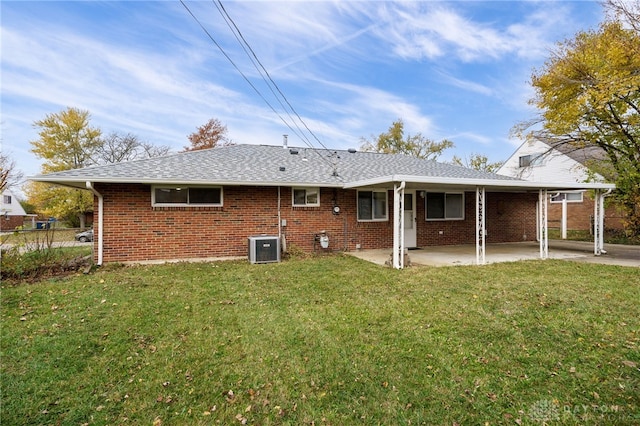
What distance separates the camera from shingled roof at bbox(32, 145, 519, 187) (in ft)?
26.9

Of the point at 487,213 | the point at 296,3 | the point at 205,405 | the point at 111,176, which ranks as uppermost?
the point at 296,3

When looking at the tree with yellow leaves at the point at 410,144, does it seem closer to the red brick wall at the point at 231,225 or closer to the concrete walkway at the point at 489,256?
the red brick wall at the point at 231,225

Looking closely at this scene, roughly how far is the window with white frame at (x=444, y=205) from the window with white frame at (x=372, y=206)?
1.70 meters

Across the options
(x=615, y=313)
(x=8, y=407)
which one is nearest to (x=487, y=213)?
(x=615, y=313)

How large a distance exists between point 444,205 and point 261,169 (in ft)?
22.3

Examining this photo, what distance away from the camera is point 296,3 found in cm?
724

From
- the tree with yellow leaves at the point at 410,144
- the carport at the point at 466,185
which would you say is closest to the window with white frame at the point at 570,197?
the carport at the point at 466,185

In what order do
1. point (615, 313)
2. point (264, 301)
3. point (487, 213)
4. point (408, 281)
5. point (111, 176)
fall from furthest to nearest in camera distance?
point (487, 213)
point (111, 176)
point (408, 281)
point (264, 301)
point (615, 313)

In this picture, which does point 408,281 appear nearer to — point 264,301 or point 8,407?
point 264,301

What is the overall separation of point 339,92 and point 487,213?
27.1 ft

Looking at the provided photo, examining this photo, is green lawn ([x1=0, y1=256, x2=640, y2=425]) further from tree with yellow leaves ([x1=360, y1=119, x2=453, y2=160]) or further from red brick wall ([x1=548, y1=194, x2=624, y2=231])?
tree with yellow leaves ([x1=360, y1=119, x2=453, y2=160])

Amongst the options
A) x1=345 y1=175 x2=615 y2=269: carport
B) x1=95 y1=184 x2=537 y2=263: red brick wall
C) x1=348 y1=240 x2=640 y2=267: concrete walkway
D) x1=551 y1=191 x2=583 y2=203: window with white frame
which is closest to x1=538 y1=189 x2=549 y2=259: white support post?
x1=345 y1=175 x2=615 y2=269: carport

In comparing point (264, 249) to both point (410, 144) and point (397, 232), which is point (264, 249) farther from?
point (410, 144)

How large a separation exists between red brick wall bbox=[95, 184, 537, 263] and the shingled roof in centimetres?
49
